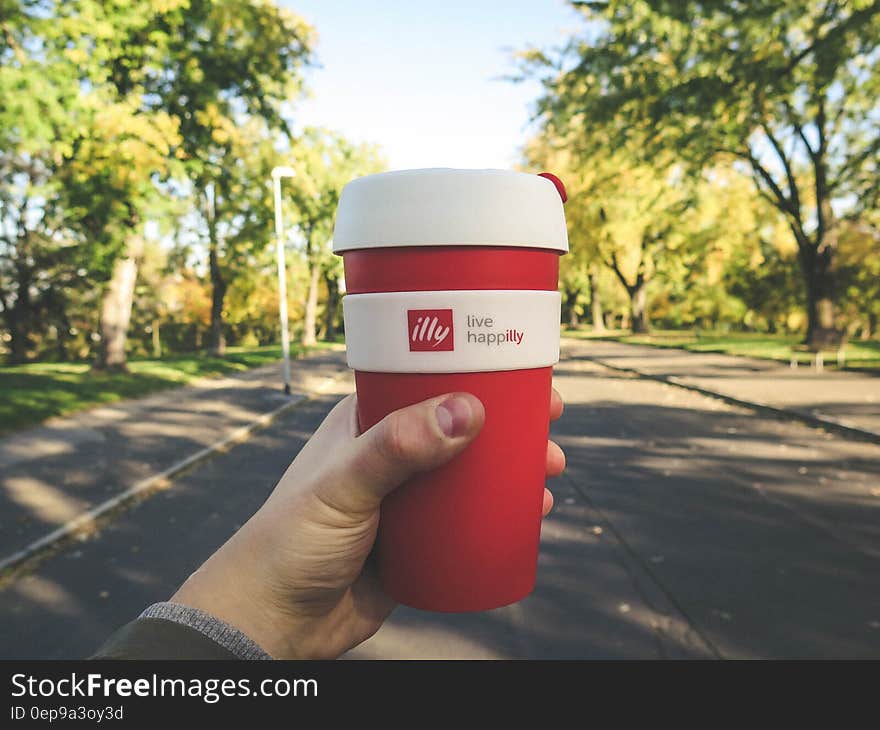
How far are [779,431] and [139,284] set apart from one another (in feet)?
151

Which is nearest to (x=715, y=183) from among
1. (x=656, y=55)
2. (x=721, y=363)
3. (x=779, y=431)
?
(x=721, y=363)

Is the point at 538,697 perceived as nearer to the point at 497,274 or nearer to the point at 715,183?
the point at 497,274

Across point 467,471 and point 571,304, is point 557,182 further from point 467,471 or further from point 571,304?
point 571,304

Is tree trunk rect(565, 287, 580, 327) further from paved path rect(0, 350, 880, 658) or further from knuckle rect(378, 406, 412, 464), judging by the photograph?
knuckle rect(378, 406, 412, 464)

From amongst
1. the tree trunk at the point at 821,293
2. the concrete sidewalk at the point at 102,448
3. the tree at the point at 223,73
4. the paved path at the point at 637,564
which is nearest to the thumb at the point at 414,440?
the paved path at the point at 637,564

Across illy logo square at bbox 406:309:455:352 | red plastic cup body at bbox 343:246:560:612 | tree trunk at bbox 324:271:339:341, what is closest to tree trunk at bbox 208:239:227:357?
tree trunk at bbox 324:271:339:341

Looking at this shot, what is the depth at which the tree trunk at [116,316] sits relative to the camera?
18.5m

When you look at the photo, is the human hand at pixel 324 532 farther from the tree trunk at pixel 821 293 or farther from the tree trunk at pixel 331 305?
the tree trunk at pixel 331 305

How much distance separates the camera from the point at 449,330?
1313 mm

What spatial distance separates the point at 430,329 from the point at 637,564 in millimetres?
4203

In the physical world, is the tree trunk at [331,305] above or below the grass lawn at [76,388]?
above

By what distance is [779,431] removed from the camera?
1014cm

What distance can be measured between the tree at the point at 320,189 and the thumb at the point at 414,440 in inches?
1280

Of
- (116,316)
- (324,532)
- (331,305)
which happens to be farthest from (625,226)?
(324,532)
